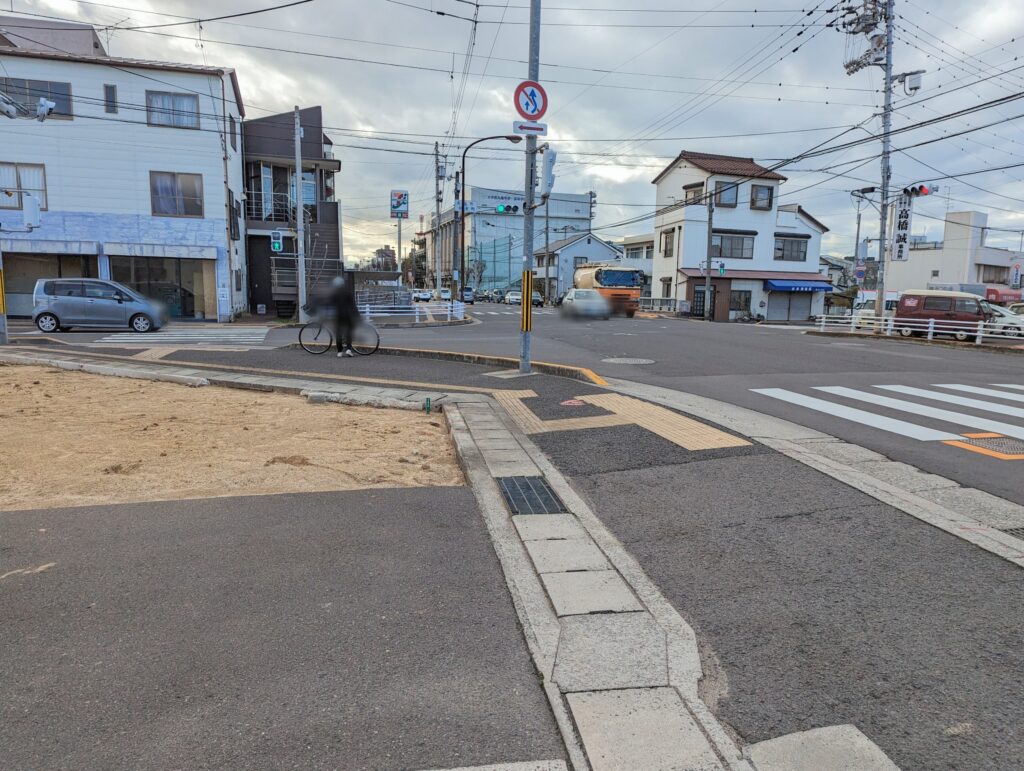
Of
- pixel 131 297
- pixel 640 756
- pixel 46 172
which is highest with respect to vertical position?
pixel 46 172

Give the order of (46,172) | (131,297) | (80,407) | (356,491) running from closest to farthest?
(356,491), (80,407), (131,297), (46,172)

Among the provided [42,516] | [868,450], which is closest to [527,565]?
[42,516]

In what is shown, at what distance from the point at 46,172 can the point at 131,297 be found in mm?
9840

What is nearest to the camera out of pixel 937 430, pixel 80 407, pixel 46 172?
pixel 937 430

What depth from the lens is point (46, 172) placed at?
25078 millimetres

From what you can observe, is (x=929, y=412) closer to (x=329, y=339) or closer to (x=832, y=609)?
(x=832, y=609)

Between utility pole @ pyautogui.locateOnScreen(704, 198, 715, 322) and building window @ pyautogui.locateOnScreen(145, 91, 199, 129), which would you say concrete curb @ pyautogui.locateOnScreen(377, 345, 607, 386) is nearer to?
building window @ pyautogui.locateOnScreen(145, 91, 199, 129)

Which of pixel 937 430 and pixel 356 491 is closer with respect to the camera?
pixel 356 491

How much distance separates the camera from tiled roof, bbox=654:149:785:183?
43.2m

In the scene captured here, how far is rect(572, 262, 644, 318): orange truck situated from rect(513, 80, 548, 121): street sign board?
2489 centimetres

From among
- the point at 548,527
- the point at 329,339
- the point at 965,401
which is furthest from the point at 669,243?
the point at 548,527

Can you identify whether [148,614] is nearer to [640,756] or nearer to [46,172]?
[640,756]

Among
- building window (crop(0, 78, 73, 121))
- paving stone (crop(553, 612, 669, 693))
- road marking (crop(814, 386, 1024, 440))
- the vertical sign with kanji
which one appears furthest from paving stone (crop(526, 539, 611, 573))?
building window (crop(0, 78, 73, 121))

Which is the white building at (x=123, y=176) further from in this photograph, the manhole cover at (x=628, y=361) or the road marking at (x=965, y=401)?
the road marking at (x=965, y=401)
